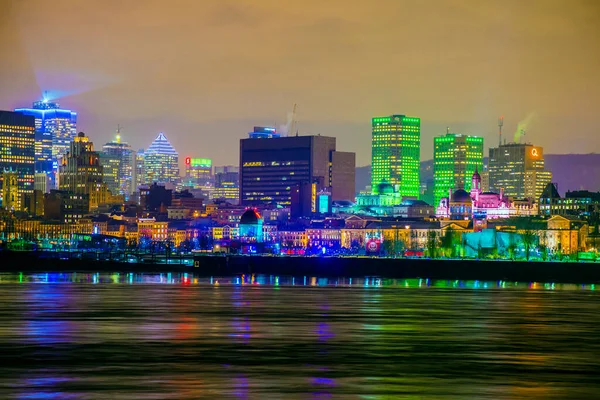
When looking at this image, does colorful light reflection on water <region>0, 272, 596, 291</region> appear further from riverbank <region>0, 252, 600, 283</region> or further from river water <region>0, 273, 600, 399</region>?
river water <region>0, 273, 600, 399</region>

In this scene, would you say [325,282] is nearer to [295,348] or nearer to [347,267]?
[347,267]

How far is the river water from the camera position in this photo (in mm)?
45688

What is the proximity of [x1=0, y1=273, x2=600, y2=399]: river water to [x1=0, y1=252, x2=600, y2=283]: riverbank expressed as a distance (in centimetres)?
6496

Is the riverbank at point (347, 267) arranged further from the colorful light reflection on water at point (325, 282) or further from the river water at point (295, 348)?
the river water at point (295, 348)

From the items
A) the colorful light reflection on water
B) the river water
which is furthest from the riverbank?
the river water

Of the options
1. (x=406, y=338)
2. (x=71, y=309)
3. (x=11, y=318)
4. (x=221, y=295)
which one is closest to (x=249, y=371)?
(x=406, y=338)

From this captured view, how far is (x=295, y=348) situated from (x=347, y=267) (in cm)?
12140

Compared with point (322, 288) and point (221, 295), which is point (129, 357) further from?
point (322, 288)

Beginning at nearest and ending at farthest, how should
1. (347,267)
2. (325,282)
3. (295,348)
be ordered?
(295,348), (325,282), (347,267)

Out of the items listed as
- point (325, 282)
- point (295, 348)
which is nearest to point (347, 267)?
point (325, 282)

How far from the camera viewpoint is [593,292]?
122m

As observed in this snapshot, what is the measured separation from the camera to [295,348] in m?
58.4

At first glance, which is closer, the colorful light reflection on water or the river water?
the river water

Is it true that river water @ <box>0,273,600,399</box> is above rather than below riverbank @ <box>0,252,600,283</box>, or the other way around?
below
